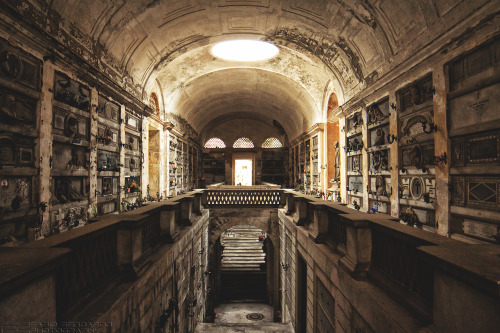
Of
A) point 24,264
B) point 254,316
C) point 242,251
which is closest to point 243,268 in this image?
point 242,251

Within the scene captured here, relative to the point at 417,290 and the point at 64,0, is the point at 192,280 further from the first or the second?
the point at 64,0

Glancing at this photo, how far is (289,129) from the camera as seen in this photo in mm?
19859

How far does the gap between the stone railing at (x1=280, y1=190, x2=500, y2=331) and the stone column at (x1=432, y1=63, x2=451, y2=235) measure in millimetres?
2187

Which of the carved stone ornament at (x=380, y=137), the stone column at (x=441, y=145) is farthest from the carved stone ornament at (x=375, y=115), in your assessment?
the stone column at (x=441, y=145)

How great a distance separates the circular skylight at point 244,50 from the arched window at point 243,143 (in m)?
11.6

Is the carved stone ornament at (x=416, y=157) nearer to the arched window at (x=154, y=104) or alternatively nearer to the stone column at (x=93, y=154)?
the stone column at (x=93, y=154)

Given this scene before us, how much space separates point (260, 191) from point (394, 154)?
5.75m

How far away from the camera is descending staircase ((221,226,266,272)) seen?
1524 cm

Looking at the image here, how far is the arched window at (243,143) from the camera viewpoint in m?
23.2

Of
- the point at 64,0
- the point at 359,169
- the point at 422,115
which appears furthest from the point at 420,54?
the point at 64,0

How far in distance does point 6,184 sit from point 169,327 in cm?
377

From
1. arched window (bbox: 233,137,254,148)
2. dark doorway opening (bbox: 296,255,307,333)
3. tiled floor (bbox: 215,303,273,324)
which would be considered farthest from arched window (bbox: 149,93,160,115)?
arched window (bbox: 233,137,254,148)

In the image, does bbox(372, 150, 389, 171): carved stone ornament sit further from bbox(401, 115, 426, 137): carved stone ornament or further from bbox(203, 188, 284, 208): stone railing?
bbox(203, 188, 284, 208): stone railing

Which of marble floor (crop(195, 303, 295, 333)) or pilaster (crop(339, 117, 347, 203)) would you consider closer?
marble floor (crop(195, 303, 295, 333))
